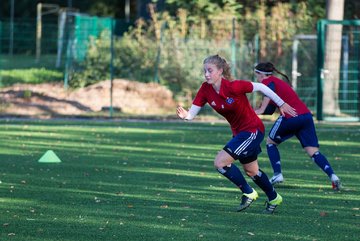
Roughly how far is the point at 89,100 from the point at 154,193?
1631 cm

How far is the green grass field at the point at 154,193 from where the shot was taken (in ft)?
30.1

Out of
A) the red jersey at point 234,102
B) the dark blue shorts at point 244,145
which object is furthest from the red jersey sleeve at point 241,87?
the dark blue shorts at point 244,145

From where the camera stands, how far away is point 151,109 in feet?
91.2

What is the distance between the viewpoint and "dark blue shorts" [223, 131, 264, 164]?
10273 millimetres

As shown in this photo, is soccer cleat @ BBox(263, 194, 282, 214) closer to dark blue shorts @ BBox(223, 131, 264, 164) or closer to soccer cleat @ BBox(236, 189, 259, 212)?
soccer cleat @ BBox(236, 189, 259, 212)

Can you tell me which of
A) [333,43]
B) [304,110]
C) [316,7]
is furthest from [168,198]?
[316,7]

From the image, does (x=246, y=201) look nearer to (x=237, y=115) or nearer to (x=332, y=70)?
(x=237, y=115)

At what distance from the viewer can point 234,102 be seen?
10211 millimetres

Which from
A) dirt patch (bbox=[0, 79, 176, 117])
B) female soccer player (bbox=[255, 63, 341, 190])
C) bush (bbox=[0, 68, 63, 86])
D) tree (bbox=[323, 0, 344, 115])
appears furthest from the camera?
bush (bbox=[0, 68, 63, 86])

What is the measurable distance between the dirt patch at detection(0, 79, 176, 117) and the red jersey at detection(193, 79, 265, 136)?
54.7ft

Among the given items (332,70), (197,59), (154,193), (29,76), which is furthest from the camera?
(29,76)

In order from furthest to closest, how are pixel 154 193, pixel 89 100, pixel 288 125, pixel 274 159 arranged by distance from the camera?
1. pixel 89 100
2. pixel 274 159
3. pixel 288 125
4. pixel 154 193

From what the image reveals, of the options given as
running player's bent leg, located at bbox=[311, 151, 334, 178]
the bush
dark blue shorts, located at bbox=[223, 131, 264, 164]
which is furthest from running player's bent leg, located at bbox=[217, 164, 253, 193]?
the bush

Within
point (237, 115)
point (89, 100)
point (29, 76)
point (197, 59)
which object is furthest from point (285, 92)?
point (29, 76)
